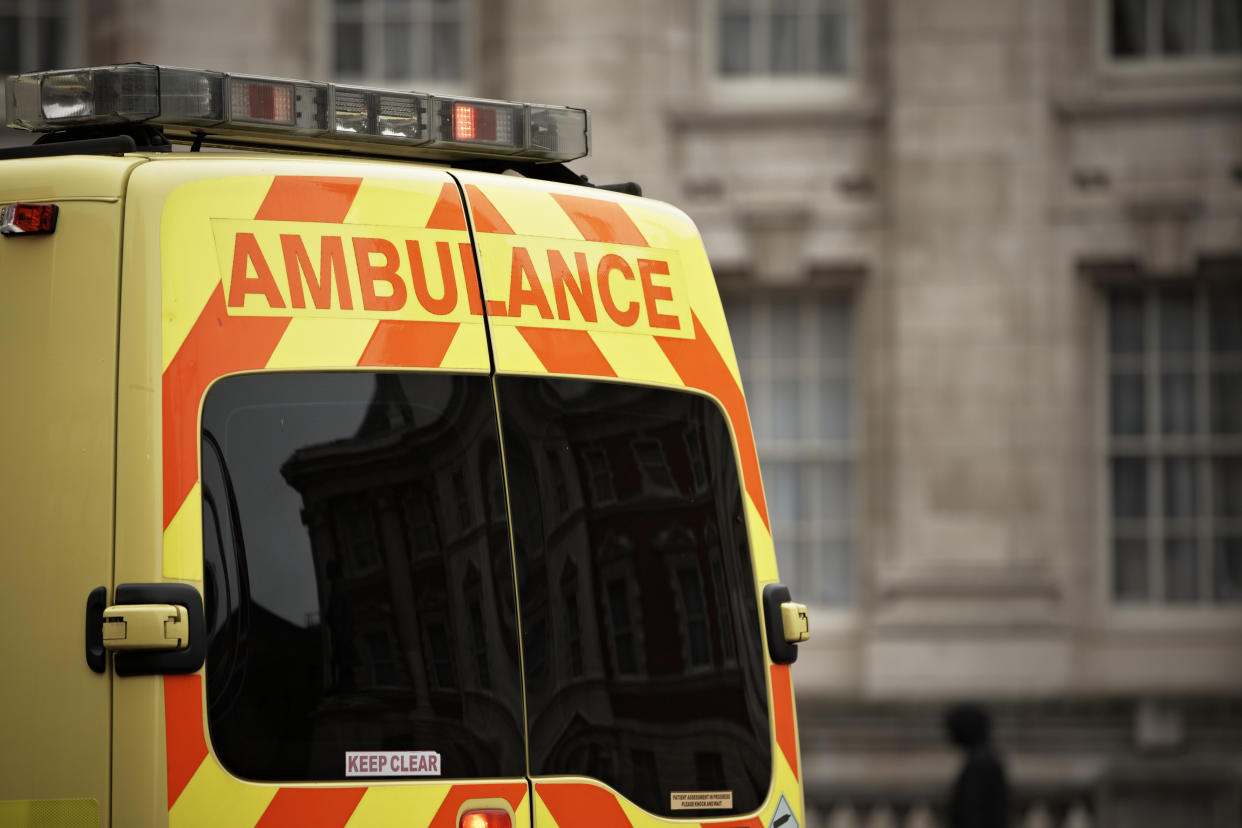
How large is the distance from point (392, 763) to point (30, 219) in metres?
1.28

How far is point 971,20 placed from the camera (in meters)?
14.5

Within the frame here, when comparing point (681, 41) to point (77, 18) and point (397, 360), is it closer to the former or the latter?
point (77, 18)

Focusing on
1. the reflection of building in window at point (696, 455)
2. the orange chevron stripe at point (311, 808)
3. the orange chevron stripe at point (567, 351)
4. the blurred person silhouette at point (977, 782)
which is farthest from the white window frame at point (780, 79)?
the orange chevron stripe at point (311, 808)

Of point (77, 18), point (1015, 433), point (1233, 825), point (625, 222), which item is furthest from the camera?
point (77, 18)

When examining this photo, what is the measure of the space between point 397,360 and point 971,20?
469 inches

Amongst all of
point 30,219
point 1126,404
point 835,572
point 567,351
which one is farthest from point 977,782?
point 30,219

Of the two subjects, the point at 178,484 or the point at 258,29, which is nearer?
the point at 178,484

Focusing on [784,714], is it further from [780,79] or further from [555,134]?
[780,79]

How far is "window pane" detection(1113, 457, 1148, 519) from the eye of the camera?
48.3 ft

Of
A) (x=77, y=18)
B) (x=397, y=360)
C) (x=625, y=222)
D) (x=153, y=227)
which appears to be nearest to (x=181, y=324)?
(x=153, y=227)

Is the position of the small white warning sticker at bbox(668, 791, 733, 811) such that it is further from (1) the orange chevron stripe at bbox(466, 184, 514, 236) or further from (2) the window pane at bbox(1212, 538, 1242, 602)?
(2) the window pane at bbox(1212, 538, 1242, 602)

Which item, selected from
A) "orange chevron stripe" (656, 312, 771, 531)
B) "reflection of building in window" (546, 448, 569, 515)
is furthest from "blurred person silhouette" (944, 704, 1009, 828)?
"reflection of building in window" (546, 448, 569, 515)

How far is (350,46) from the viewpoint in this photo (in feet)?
50.0

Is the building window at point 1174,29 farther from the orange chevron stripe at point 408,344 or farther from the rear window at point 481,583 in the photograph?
the orange chevron stripe at point 408,344
